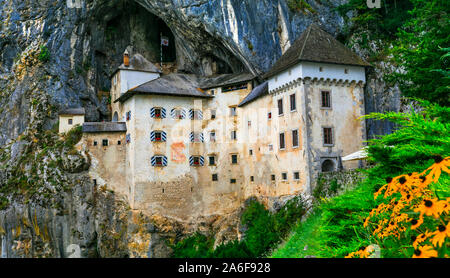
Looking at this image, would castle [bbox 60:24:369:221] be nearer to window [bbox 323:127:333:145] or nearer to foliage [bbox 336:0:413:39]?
window [bbox 323:127:333:145]

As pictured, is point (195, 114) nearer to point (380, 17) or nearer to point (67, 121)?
point (67, 121)

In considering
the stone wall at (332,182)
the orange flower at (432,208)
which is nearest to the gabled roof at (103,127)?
the stone wall at (332,182)

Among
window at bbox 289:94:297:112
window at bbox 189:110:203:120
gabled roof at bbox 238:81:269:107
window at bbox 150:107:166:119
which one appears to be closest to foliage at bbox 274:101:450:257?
window at bbox 289:94:297:112

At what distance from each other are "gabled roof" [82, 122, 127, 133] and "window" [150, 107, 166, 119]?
10.4 feet

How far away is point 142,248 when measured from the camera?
30.8 meters

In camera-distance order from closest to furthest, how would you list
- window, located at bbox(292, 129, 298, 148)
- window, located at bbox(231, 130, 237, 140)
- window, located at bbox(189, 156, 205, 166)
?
window, located at bbox(292, 129, 298, 148) < window, located at bbox(189, 156, 205, 166) < window, located at bbox(231, 130, 237, 140)

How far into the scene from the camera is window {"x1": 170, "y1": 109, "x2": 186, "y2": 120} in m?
33.2

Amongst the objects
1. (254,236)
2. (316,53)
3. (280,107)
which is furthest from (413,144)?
(254,236)

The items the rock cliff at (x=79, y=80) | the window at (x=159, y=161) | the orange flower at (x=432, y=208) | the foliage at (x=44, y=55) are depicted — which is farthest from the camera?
the foliage at (x=44, y=55)

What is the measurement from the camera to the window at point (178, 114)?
3325cm

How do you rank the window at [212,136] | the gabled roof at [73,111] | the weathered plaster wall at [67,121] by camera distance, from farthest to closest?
the gabled roof at [73,111], the weathered plaster wall at [67,121], the window at [212,136]

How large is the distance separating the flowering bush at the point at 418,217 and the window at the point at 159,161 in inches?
1122

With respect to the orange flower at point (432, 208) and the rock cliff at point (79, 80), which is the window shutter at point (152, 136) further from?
the orange flower at point (432, 208)
